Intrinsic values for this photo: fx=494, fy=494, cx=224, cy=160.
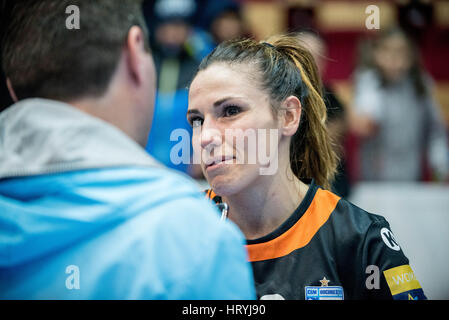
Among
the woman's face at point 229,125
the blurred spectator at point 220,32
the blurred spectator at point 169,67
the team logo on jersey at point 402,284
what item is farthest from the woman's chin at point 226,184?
the blurred spectator at point 220,32

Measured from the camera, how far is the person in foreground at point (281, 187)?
4.63ft

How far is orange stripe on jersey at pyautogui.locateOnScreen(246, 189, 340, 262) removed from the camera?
4.87 ft

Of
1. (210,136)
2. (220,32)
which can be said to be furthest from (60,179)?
(220,32)

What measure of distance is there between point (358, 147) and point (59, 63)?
294cm

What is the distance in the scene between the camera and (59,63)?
949mm

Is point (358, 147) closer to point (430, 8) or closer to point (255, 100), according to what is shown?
point (430, 8)

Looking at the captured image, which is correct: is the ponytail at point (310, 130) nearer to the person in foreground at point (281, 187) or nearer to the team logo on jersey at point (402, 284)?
the person in foreground at point (281, 187)

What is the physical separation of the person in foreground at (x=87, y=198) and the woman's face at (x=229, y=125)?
0.51m

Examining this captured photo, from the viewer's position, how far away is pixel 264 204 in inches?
63.0

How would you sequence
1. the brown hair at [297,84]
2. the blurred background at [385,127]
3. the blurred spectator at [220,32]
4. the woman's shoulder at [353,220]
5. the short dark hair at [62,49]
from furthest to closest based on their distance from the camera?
1. the blurred spectator at [220,32]
2. the blurred background at [385,127]
3. the brown hair at [297,84]
4. the woman's shoulder at [353,220]
5. the short dark hair at [62,49]

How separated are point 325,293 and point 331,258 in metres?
0.10
